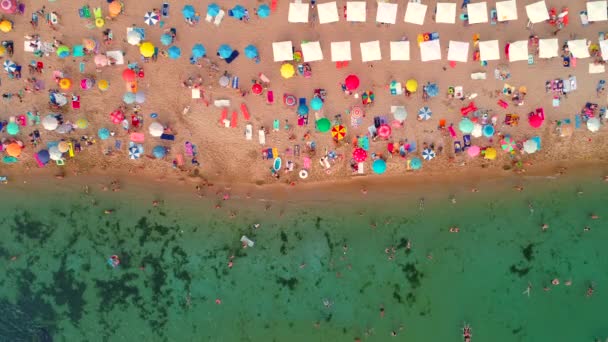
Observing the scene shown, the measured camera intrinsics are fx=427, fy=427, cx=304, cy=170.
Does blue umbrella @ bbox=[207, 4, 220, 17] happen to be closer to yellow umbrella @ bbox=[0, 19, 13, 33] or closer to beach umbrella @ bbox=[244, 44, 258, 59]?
beach umbrella @ bbox=[244, 44, 258, 59]

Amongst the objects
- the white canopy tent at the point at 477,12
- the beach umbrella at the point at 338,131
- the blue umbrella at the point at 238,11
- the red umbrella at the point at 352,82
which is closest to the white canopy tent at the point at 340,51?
the red umbrella at the point at 352,82

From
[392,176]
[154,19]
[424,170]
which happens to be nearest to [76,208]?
[154,19]

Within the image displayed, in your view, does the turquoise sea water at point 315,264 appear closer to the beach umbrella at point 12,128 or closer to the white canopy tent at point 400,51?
the beach umbrella at point 12,128

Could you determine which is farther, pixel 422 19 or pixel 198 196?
pixel 198 196

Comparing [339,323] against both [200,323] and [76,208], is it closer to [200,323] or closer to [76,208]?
[200,323]

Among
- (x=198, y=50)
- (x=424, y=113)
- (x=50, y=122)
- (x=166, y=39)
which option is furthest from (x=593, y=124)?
(x=50, y=122)

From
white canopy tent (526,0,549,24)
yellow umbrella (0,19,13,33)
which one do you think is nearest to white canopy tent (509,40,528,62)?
white canopy tent (526,0,549,24)

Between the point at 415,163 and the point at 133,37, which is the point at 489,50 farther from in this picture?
the point at 133,37

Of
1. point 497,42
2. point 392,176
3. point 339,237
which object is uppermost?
point 497,42
